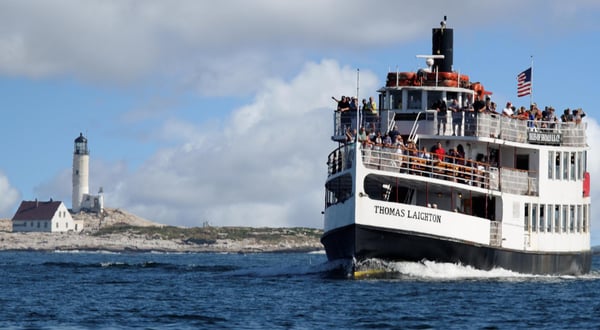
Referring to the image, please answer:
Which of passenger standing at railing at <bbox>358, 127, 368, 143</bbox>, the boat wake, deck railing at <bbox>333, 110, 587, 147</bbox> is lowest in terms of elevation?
the boat wake

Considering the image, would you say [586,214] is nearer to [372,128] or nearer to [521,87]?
[521,87]

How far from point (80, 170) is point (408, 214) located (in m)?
129

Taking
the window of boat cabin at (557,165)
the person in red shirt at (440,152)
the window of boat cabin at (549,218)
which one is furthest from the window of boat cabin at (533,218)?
the person in red shirt at (440,152)

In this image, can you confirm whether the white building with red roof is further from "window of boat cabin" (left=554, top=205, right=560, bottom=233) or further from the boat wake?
the boat wake

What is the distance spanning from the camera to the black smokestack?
2074 inches

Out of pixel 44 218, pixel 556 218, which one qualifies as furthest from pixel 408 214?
pixel 44 218

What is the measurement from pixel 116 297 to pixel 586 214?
74.9 feet

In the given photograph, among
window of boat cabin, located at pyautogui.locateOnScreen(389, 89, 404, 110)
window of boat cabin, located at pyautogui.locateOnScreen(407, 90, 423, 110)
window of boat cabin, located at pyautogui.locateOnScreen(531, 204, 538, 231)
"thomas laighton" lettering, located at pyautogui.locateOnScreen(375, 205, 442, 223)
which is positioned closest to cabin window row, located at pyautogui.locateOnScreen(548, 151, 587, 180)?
window of boat cabin, located at pyautogui.locateOnScreen(531, 204, 538, 231)

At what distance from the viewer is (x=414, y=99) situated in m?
49.0

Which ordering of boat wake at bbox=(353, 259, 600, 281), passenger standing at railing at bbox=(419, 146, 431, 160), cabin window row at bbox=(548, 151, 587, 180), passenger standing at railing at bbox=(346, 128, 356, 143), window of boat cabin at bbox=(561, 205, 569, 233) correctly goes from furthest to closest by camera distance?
window of boat cabin at bbox=(561, 205, 569, 233) < cabin window row at bbox=(548, 151, 587, 180) < passenger standing at railing at bbox=(346, 128, 356, 143) < passenger standing at railing at bbox=(419, 146, 431, 160) < boat wake at bbox=(353, 259, 600, 281)

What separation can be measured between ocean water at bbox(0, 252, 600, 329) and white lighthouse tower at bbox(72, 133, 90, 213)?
116491 millimetres

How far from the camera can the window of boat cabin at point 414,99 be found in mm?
48938

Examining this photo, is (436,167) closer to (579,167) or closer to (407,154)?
(407,154)

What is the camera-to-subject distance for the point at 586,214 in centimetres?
5269
